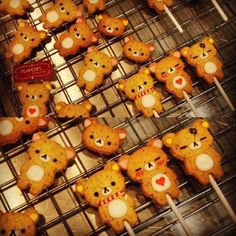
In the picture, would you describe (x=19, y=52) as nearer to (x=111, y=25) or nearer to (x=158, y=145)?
(x=111, y=25)

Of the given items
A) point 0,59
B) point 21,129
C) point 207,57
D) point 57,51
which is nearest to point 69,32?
point 57,51

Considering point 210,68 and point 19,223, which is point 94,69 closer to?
point 210,68

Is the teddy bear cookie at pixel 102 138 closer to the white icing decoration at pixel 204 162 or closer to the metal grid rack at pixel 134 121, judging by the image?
the metal grid rack at pixel 134 121

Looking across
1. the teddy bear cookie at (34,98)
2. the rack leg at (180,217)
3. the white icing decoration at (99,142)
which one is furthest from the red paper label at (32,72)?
the rack leg at (180,217)

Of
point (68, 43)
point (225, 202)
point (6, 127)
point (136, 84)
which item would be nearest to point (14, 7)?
point (68, 43)

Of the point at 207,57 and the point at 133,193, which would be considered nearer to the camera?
the point at 133,193

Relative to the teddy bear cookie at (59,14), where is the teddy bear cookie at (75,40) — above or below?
below
